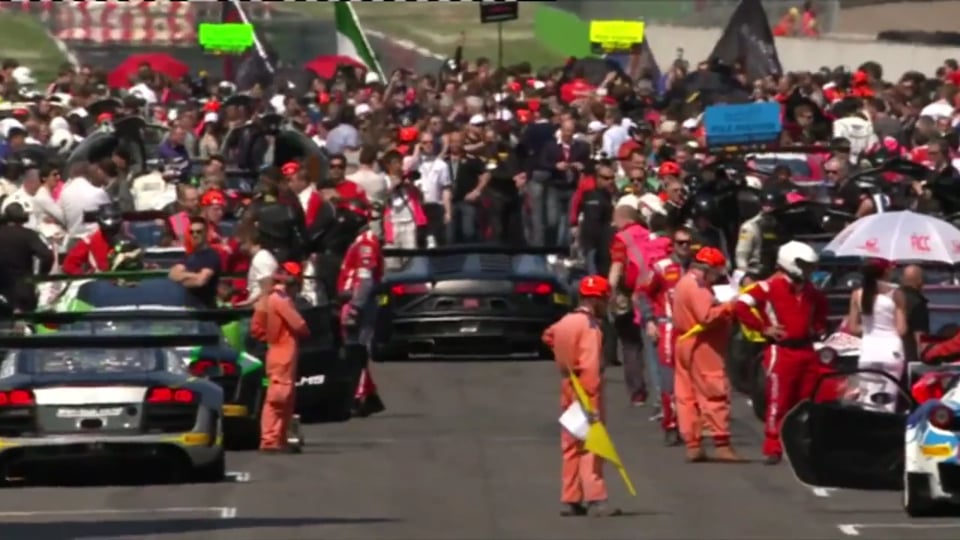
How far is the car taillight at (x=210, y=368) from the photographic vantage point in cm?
2188

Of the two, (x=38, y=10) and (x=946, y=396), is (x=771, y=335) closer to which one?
(x=946, y=396)

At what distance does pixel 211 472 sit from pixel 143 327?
1.67 meters

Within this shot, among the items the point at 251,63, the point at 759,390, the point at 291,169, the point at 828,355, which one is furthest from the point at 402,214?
the point at 251,63

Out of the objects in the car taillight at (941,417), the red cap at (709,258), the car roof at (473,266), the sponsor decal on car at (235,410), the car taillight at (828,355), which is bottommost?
the car roof at (473,266)

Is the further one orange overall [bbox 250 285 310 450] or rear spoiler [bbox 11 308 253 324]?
orange overall [bbox 250 285 310 450]

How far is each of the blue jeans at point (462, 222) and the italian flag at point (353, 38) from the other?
13444 mm

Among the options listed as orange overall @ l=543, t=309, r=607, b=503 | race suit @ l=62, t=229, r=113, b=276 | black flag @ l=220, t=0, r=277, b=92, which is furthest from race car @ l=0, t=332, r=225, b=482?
black flag @ l=220, t=0, r=277, b=92

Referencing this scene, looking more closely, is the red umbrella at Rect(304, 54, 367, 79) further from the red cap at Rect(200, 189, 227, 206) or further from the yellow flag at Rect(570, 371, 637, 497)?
the yellow flag at Rect(570, 371, 637, 497)

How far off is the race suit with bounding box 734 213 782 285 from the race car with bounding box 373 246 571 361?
230 cm

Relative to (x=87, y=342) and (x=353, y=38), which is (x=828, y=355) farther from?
(x=353, y=38)

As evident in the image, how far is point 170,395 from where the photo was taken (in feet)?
66.5

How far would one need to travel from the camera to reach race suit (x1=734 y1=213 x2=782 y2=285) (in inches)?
1053

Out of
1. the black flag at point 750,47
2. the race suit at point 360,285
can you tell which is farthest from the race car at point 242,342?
the black flag at point 750,47

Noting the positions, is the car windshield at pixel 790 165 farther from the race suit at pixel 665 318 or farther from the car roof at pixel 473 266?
the race suit at pixel 665 318
